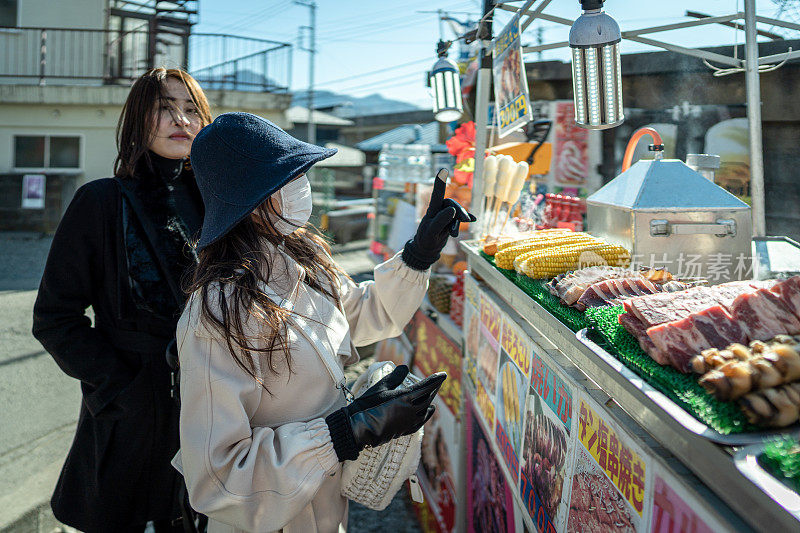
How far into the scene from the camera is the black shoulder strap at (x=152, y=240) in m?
2.35

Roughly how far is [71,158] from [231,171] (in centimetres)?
1643

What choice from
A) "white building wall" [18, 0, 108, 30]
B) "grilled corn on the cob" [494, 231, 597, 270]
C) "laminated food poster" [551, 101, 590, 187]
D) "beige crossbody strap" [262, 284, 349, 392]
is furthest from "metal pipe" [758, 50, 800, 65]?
"white building wall" [18, 0, 108, 30]

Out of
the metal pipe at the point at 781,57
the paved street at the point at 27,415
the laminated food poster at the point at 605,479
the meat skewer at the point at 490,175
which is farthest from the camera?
the paved street at the point at 27,415

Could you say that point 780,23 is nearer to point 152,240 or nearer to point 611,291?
point 611,291

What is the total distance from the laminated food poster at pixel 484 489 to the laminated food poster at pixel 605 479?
2.44 feet

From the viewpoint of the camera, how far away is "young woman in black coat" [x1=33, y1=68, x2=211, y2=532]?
232 centimetres

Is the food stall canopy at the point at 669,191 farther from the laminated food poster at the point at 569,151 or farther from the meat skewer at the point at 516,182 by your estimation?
the laminated food poster at the point at 569,151

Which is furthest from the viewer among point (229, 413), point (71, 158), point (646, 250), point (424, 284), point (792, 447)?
point (71, 158)

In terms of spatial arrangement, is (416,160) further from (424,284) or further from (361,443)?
(361,443)

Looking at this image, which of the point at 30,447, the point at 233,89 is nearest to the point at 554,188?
the point at 30,447

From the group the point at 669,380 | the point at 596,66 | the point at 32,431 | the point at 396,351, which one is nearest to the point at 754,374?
the point at 669,380

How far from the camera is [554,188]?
7.61 m

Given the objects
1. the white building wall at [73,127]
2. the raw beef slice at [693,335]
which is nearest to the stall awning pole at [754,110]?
the raw beef slice at [693,335]

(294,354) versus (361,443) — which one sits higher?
(294,354)
